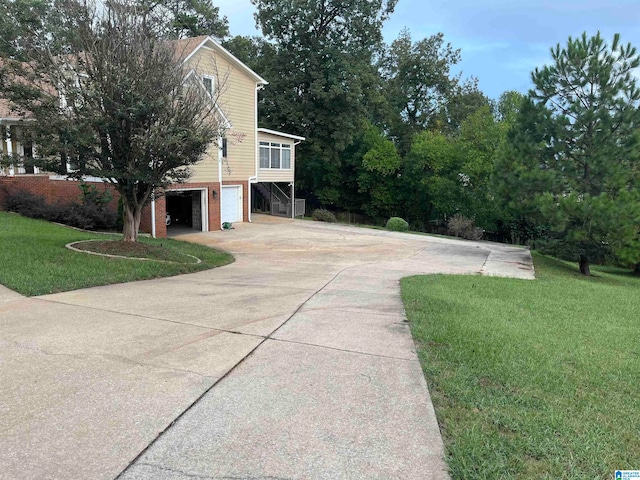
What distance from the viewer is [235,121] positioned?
2361 centimetres

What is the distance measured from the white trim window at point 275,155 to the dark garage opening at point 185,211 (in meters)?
5.46

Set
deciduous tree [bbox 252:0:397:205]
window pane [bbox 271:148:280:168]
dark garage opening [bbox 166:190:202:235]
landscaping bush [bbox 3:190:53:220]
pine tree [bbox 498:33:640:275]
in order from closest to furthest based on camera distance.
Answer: pine tree [bbox 498:33:640:275] < landscaping bush [bbox 3:190:53:220] < dark garage opening [bbox 166:190:202:235] < window pane [bbox 271:148:280:168] < deciduous tree [bbox 252:0:397:205]

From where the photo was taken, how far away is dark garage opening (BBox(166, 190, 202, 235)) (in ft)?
70.2

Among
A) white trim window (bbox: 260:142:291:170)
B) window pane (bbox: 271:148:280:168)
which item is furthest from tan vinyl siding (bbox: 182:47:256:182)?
window pane (bbox: 271:148:280:168)

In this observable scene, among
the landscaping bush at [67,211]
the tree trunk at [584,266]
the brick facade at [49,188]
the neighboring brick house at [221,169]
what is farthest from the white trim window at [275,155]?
the tree trunk at [584,266]

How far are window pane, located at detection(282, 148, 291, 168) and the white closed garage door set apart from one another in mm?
5242

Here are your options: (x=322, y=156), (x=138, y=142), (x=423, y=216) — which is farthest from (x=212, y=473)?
(x=423, y=216)

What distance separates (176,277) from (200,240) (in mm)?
8965

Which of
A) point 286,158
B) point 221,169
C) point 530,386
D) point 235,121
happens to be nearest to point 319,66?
point 286,158

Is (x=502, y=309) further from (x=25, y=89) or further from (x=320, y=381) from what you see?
(x=25, y=89)

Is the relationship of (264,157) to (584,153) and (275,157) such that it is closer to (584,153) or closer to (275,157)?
(275,157)

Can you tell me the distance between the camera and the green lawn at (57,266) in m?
7.20

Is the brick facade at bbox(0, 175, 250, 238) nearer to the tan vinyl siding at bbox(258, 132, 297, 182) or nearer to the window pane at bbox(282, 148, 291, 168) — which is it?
the tan vinyl siding at bbox(258, 132, 297, 182)

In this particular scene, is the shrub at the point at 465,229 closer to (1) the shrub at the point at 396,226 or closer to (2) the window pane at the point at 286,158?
(1) the shrub at the point at 396,226
